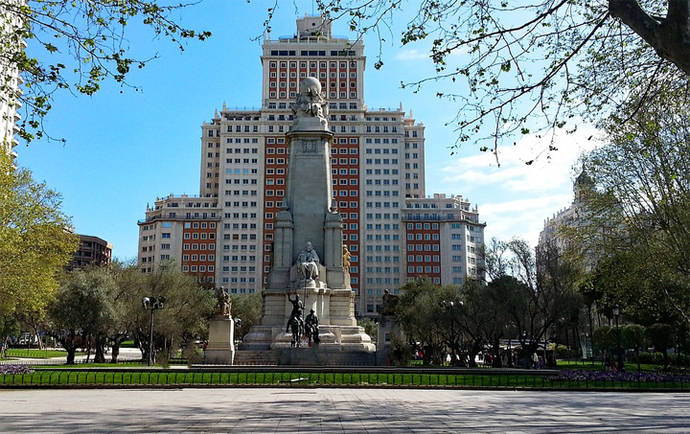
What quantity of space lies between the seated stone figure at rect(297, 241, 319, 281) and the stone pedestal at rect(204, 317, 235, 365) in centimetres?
533

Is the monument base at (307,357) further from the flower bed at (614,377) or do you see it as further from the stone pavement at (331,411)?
the stone pavement at (331,411)

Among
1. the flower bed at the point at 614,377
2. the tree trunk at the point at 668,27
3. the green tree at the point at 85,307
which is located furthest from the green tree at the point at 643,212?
the green tree at the point at 85,307

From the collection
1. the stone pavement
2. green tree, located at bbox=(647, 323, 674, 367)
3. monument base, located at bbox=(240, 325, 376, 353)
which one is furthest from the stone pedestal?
green tree, located at bbox=(647, 323, 674, 367)

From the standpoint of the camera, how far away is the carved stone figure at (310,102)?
133 feet

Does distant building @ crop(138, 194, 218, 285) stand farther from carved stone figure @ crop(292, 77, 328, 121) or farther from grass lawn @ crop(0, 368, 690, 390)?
grass lawn @ crop(0, 368, 690, 390)

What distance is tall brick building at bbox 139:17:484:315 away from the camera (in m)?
109

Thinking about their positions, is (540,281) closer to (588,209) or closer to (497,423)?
(588,209)

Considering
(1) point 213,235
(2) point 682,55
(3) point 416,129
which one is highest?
(3) point 416,129

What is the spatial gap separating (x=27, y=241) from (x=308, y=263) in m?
14.7

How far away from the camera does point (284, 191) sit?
110 metres

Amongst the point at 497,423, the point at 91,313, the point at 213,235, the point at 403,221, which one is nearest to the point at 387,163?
the point at 403,221

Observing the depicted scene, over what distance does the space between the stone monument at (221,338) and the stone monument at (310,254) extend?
6.54 feet

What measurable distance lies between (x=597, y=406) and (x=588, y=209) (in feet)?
58.2

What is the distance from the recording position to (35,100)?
400 inches
